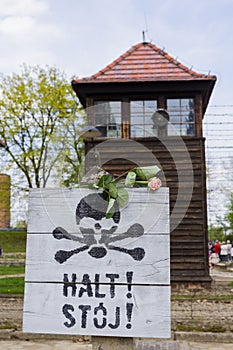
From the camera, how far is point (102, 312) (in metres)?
2.81

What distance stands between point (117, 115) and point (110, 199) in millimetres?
8334

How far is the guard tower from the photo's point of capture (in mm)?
10883

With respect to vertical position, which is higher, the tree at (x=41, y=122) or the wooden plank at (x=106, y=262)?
the tree at (x=41, y=122)

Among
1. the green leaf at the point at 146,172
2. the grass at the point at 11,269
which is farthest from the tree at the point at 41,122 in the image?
the green leaf at the point at 146,172

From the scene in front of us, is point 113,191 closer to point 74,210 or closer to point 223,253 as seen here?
point 74,210

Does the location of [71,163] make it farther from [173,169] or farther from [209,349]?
[209,349]

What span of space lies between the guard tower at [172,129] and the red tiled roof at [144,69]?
0.08ft

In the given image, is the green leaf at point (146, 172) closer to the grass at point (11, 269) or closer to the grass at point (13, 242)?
the grass at point (13, 242)

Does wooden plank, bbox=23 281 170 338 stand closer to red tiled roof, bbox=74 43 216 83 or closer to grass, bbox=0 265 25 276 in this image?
red tiled roof, bbox=74 43 216 83

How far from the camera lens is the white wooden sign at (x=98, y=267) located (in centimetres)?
281

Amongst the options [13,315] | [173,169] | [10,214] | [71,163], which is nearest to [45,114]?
[71,163]

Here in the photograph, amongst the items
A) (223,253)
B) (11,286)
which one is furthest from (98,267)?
(223,253)

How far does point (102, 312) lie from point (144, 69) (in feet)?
31.1

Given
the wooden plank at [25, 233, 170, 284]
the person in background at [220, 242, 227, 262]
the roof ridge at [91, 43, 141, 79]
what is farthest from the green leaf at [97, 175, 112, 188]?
the person in background at [220, 242, 227, 262]
